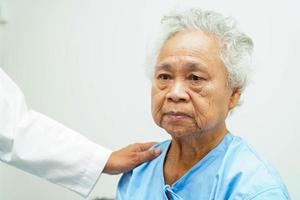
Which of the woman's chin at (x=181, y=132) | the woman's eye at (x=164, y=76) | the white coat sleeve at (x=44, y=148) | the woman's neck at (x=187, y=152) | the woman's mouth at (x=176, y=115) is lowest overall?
the white coat sleeve at (x=44, y=148)

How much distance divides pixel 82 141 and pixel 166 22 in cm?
51

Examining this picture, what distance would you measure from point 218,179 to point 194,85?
0.83ft

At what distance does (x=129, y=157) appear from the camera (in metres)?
1.26

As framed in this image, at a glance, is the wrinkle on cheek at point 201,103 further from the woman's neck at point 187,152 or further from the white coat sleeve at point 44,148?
the white coat sleeve at point 44,148

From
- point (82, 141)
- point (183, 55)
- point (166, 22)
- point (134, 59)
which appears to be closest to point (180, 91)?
point (183, 55)

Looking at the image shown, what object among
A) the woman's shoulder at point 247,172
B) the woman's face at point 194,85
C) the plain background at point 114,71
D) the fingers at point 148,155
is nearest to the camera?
the woman's shoulder at point 247,172

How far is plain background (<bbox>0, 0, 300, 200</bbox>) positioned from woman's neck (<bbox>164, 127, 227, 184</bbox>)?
1.36 ft

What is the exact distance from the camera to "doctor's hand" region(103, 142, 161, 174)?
1.23 meters

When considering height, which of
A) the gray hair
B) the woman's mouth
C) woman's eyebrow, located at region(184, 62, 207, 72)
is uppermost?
the gray hair

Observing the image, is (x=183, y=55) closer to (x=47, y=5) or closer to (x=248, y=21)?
(x=248, y=21)

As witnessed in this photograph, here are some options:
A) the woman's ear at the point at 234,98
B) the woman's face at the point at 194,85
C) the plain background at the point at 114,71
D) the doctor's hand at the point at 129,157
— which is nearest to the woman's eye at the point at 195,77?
the woman's face at the point at 194,85

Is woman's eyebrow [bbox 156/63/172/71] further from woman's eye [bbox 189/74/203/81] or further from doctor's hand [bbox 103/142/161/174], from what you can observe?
doctor's hand [bbox 103/142/161/174]

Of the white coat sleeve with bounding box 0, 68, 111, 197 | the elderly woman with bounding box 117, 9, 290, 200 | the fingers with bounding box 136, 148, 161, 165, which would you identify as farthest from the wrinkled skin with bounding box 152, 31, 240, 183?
the white coat sleeve with bounding box 0, 68, 111, 197

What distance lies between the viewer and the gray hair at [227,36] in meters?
1.01
